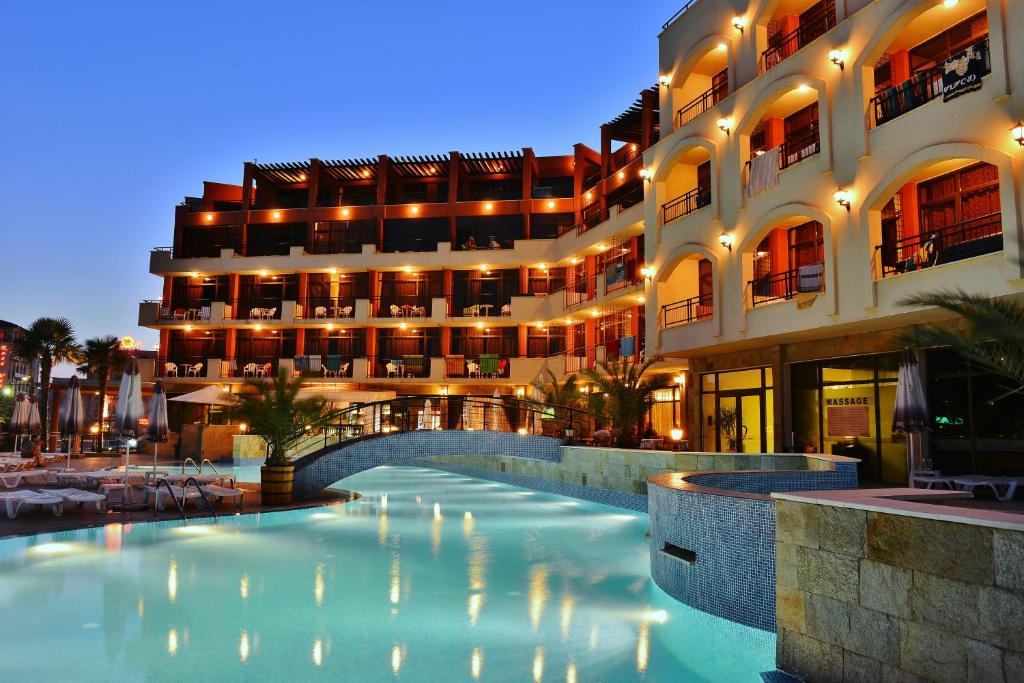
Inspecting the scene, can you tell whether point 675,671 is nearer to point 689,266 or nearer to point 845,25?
point 845,25

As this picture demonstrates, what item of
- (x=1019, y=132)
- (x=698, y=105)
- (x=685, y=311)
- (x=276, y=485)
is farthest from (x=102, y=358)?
(x=1019, y=132)

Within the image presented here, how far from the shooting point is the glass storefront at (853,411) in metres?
15.4

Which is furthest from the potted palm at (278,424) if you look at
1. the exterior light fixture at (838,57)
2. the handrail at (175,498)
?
the exterior light fixture at (838,57)

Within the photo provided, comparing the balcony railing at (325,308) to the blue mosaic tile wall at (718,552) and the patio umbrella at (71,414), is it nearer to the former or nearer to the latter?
the patio umbrella at (71,414)

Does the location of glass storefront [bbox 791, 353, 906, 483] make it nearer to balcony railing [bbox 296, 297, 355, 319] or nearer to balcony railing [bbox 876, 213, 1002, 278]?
balcony railing [bbox 876, 213, 1002, 278]

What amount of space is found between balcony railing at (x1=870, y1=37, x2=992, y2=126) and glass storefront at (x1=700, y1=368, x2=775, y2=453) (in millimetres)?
6771

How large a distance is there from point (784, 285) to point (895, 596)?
50.2 feet

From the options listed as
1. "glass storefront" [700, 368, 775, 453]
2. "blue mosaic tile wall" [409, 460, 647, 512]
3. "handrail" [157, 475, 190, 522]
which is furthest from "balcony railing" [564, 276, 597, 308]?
"handrail" [157, 475, 190, 522]

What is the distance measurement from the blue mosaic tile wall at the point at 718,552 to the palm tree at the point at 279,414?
9.63m

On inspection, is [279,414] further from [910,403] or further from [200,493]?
[910,403]

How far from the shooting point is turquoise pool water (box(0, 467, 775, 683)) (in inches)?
245

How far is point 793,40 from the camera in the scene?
60.2 feet

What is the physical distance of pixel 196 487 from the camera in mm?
14742

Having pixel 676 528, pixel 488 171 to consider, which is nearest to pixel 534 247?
pixel 488 171
